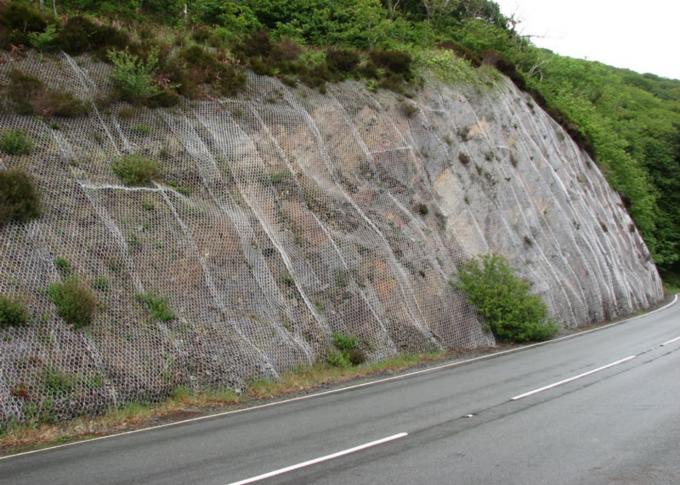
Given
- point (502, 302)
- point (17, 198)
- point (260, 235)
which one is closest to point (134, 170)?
point (17, 198)

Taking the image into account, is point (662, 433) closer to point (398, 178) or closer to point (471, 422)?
point (471, 422)

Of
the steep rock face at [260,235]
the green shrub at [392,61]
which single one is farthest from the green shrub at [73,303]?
the green shrub at [392,61]

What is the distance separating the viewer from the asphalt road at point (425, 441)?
6.63 meters

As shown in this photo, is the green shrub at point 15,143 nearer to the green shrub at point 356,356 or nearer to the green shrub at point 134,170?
the green shrub at point 134,170

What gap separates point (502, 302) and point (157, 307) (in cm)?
1160

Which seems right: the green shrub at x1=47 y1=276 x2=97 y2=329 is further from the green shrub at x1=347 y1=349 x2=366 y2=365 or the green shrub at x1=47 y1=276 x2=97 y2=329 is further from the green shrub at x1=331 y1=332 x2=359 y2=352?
the green shrub at x1=347 y1=349 x2=366 y2=365

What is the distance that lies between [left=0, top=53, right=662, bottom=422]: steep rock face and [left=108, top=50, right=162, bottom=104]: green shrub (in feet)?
1.55

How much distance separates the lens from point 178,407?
11.0 m

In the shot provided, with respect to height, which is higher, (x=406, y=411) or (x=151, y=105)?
(x=151, y=105)

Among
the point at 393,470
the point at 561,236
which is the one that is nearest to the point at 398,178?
the point at 561,236

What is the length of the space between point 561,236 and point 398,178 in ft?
36.7

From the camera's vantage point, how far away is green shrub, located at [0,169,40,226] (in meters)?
12.3

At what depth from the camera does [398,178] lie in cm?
2227

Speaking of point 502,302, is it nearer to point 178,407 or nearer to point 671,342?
point 671,342
